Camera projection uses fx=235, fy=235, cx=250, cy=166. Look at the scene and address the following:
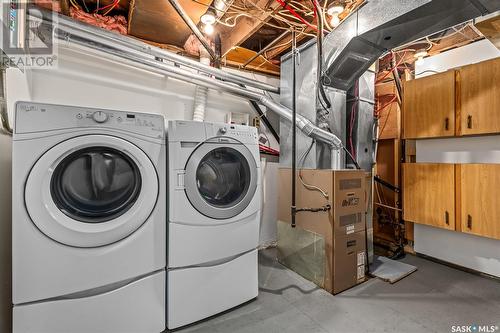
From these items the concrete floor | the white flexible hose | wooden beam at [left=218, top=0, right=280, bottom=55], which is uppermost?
wooden beam at [left=218, top=0, right=280, bottom=55]

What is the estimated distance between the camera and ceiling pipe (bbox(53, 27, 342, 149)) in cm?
170

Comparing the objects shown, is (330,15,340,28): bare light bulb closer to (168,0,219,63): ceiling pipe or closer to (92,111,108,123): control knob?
(168,0,219,63): ceiling pipe

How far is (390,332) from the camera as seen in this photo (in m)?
1.41

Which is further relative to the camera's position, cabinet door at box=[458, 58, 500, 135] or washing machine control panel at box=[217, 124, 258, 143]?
cabinet door at box=[458, 58, 500, 135]

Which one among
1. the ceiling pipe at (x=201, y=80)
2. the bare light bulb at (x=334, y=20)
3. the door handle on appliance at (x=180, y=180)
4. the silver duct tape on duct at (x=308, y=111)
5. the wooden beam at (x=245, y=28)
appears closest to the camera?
the door handle on appliance at (x=180, y=180)

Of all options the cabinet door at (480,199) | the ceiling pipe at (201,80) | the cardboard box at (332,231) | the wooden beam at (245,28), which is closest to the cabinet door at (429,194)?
the cabinet door at (480,199)

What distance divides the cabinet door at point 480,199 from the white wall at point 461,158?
177 mm

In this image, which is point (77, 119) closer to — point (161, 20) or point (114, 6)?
point (161, 20)

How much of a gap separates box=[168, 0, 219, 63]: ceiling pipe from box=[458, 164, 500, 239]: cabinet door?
2.52m

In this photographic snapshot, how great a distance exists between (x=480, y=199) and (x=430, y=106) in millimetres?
957

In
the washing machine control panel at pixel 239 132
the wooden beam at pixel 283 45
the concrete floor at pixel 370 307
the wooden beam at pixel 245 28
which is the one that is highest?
the wooden beam at pixel 283 45
